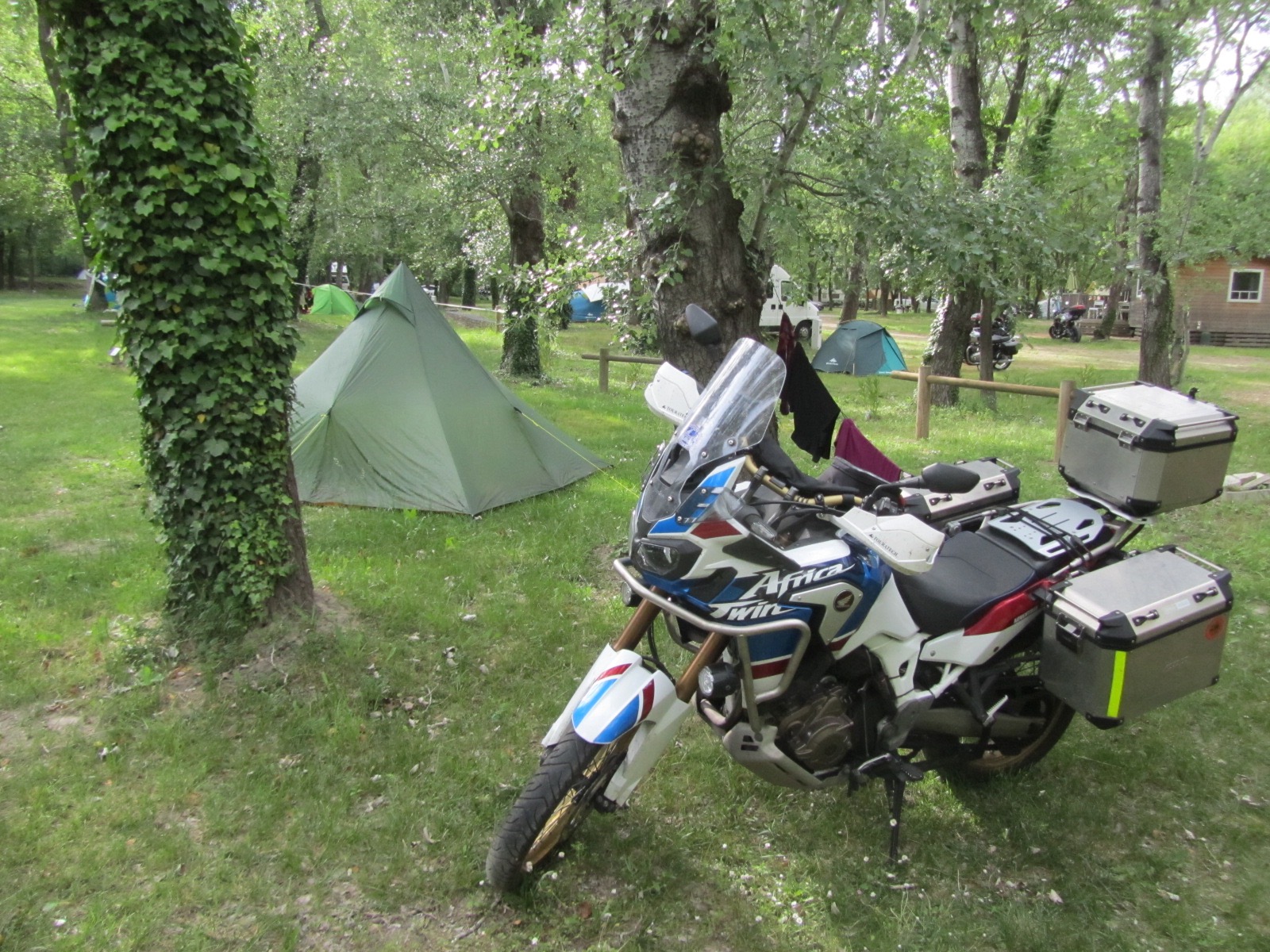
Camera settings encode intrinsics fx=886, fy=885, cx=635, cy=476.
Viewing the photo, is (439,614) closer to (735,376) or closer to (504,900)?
(504,900)

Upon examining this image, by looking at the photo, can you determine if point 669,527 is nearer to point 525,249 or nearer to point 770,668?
point 770,668

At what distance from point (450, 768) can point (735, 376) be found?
1.92 metres

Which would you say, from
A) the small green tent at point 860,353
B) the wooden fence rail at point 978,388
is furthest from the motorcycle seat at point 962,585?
the small green tent at point 860,353

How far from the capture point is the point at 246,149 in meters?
3.73

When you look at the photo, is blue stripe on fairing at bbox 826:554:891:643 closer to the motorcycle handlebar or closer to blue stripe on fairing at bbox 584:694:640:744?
the motorcycle handlebar

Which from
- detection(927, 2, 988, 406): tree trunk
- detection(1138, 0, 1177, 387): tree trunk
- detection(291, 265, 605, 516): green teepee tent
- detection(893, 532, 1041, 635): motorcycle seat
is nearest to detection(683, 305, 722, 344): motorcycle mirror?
detection(893, 532, 1041, 635): motorcycle seat

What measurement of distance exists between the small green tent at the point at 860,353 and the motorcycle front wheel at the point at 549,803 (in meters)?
16.7

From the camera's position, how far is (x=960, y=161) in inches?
448

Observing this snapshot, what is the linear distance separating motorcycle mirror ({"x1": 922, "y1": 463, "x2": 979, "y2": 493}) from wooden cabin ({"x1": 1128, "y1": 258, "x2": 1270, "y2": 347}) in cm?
3158

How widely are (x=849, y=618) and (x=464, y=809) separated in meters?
1.57

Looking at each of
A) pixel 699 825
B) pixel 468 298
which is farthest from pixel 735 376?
pixel 468 298

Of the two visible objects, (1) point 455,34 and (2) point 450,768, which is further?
(1) point 455,34

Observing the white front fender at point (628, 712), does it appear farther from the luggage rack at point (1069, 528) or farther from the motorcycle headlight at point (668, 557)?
the luggage rack at point (1069, 528)

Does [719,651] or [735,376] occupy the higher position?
[735,376]
